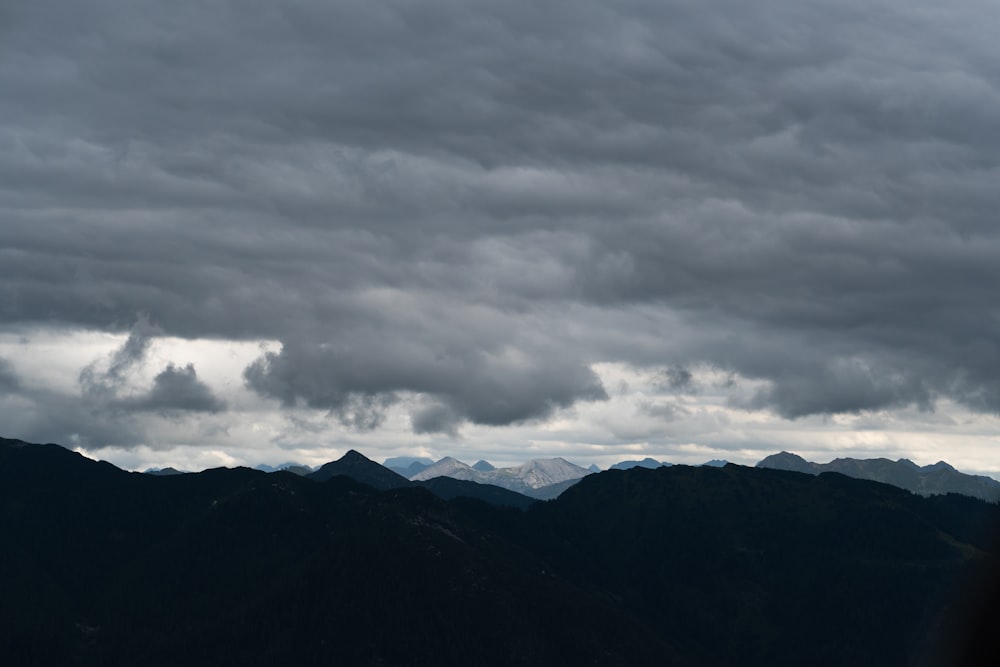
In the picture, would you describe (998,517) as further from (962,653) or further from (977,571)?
(962,653)

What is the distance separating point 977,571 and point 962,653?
1770 millimetres

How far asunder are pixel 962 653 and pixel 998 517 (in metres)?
2.88

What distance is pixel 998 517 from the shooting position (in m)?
20.4

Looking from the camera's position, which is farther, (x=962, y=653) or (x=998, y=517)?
(x=998, y=517)

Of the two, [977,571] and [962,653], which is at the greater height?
[977,571]

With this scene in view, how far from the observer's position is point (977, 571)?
20.0m

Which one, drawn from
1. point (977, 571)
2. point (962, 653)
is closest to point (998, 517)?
point (977, 571)

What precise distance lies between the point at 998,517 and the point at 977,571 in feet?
3.77

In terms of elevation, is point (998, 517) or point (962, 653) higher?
point (998, 517)

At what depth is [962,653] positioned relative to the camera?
19.0m
